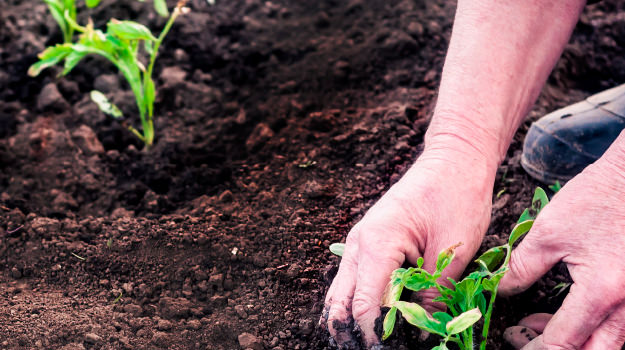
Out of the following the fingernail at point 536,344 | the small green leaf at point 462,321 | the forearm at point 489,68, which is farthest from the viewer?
the forearm at point 489,68

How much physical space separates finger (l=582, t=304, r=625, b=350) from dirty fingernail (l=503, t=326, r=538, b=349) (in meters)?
0.20

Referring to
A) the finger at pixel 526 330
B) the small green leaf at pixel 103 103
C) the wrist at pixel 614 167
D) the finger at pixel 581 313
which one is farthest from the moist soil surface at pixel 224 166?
the wrist at pixel 614 167

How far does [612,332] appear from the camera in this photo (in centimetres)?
111

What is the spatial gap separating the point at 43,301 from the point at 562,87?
219cm

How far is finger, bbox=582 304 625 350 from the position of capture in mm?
1106

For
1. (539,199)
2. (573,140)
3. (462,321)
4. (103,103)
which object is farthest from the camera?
(103,103)

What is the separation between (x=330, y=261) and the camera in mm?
1570

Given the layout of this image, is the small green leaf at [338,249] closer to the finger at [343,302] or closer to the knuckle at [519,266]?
the finger at [343,302]

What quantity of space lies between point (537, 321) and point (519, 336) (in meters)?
0.07

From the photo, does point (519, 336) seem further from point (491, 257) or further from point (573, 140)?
point (573, 140)

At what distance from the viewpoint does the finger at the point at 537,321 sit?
1343mm

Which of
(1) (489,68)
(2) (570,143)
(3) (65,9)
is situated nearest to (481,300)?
(1) (489,68)

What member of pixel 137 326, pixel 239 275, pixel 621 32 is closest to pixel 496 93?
pixel 239 275

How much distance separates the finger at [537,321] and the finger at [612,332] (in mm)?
214
